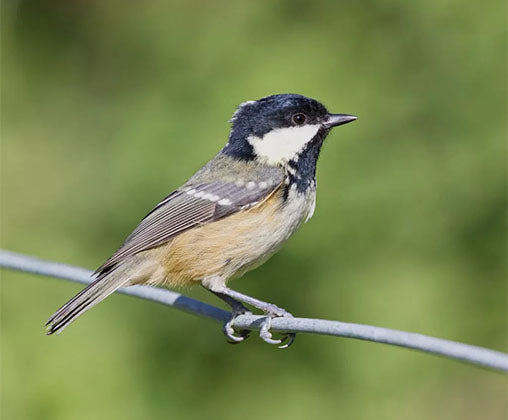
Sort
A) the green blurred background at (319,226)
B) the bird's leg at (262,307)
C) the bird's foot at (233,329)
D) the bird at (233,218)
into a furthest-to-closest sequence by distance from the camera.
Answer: the green blurred background at (319,226)
the bird at (233,218)
the bird's foot at (233,329)
the bird's leg at (262,307)

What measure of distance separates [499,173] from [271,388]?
1226 millimetres

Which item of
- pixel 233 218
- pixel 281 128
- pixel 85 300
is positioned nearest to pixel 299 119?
pixel 281 128

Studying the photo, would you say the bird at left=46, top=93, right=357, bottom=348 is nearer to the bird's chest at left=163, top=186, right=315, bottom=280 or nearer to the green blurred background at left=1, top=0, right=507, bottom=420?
the bird's chest at left=163, top=186, right=315, bottom=280

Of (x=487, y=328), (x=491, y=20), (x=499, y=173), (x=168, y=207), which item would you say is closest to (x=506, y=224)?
(x=499, y=173)

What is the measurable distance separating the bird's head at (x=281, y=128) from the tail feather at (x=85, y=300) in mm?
648

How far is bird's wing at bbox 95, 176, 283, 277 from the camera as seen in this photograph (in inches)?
108

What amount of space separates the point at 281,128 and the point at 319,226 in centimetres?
51

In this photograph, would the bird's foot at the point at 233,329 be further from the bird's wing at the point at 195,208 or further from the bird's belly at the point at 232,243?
the bird's wing at the point at 195,208

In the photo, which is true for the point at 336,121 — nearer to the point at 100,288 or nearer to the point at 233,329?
the point at 233,329

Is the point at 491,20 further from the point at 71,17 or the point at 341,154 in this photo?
the point at 71,17

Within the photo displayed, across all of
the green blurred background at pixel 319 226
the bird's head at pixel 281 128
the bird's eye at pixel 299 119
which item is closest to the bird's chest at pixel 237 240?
the bird's head at pixel 281 128

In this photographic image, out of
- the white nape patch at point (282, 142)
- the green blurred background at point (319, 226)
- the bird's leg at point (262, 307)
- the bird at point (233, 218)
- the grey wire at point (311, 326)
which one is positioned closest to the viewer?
the grey wire at point (311, 326)

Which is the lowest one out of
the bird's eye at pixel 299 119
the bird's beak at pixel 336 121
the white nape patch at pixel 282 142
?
the white nape patch at pixel 282 142

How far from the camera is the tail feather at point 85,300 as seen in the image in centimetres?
251
